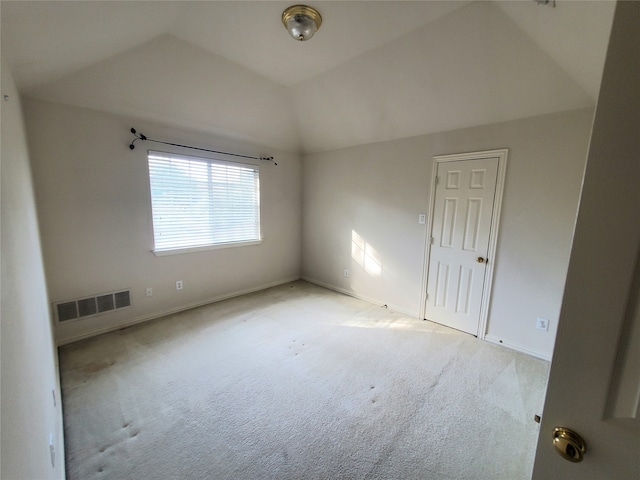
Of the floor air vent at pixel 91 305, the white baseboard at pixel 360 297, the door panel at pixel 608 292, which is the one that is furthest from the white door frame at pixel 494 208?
the floor air vent at pixel 91 305

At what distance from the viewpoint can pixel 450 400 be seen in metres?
1.93

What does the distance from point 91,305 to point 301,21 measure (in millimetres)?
3336

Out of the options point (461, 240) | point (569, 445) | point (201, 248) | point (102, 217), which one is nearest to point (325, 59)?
point (461, 240)

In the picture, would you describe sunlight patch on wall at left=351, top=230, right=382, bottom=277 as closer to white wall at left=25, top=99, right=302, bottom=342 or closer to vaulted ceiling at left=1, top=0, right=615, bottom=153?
vaulted ceiling at left=1, top=0, right=615, bottom=153

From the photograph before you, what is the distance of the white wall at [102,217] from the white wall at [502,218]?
1.67 metres

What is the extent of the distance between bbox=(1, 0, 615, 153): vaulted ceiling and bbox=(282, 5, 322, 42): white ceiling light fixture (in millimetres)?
56

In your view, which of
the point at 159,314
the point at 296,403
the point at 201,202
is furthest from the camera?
the point at 201,202

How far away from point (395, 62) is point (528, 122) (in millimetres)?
1381

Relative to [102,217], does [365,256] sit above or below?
below

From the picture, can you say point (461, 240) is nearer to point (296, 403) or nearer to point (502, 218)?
point (502, 218)

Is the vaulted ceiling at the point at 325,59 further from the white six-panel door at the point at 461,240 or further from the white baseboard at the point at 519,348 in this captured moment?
the white baseboard at the point at 519,348

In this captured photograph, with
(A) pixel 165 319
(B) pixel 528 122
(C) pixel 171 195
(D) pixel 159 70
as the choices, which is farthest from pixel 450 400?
(D) pixel 159 70

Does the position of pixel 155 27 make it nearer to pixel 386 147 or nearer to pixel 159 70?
pixel 159 70

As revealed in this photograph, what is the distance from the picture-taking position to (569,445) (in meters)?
0.54
